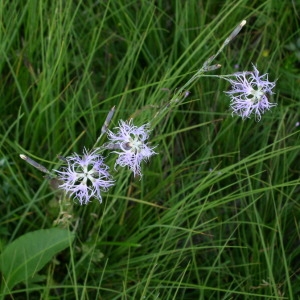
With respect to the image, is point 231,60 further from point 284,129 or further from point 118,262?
point 118,262

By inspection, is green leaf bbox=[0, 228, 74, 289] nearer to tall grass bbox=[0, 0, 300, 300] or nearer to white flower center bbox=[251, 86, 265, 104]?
tall grass bbox=[0, 0, 300, 300]

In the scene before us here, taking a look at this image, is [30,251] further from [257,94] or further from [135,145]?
[257,94]

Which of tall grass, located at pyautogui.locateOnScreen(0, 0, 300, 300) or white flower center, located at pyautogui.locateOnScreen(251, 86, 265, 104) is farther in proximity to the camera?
tall grass, located at pyautogui.locateOnScreen(0, 0, 300, 300)

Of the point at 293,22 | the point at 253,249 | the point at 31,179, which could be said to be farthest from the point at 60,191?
the point at 293,22

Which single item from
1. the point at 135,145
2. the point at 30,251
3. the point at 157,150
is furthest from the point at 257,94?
the point at 30,251

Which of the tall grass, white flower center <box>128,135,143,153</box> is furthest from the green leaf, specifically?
white flower center <box>128,135,143,153</box>

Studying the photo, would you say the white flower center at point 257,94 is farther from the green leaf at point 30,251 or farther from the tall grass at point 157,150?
the green leaf at point 30,251
